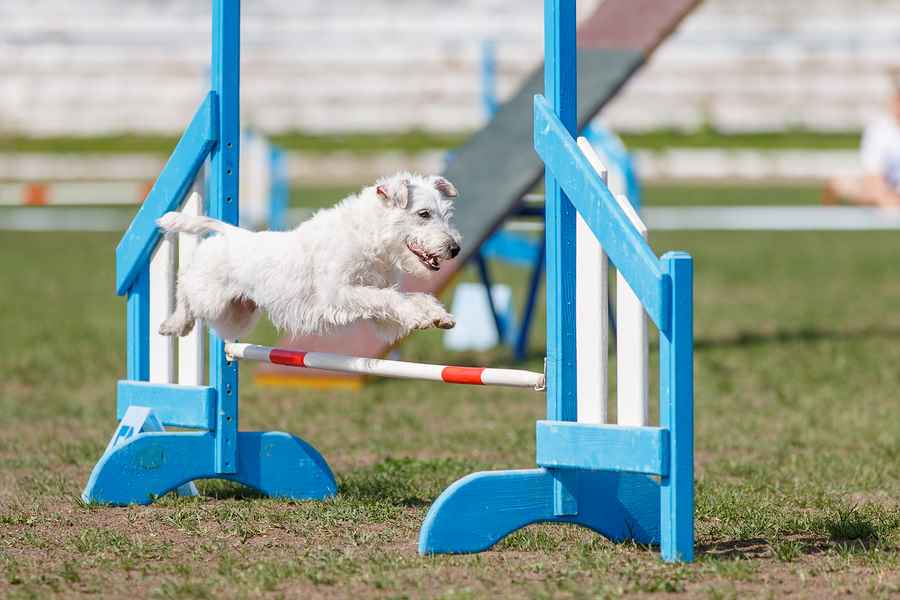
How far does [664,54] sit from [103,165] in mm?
13581

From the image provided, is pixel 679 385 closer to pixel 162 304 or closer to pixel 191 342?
pixel 191 342

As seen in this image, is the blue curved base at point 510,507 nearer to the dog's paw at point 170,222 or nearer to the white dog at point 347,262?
the white dog at point 347,262

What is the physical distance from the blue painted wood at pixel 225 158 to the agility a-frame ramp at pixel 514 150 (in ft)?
8.97

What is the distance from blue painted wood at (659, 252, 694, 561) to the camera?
13.8 feet

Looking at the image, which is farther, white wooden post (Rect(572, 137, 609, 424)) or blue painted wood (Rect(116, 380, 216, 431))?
blue painted wood (Rect(116, 380, 216, 431))

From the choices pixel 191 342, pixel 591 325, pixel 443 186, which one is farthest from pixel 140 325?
pixel 591 325

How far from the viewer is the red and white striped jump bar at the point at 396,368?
4.49 metres

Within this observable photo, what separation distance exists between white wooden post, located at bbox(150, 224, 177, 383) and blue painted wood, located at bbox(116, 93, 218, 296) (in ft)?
0.15

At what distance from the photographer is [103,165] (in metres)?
28.9

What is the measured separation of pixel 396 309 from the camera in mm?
4598

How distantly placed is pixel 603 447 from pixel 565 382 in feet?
0.80

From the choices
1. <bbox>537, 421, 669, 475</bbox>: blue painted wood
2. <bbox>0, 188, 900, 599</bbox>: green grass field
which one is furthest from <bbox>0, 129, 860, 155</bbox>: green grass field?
<bbox>537, 421, 669, 475</bbox>: blue painted wood

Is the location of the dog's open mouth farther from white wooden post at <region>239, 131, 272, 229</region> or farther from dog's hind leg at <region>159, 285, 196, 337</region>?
white wooden post at <region>239, 131, 272, 229</region>

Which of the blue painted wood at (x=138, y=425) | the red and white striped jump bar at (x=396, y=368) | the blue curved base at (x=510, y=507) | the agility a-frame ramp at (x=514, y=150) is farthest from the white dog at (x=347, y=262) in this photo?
the agility a-frame ramp at (x=514, y=150)
